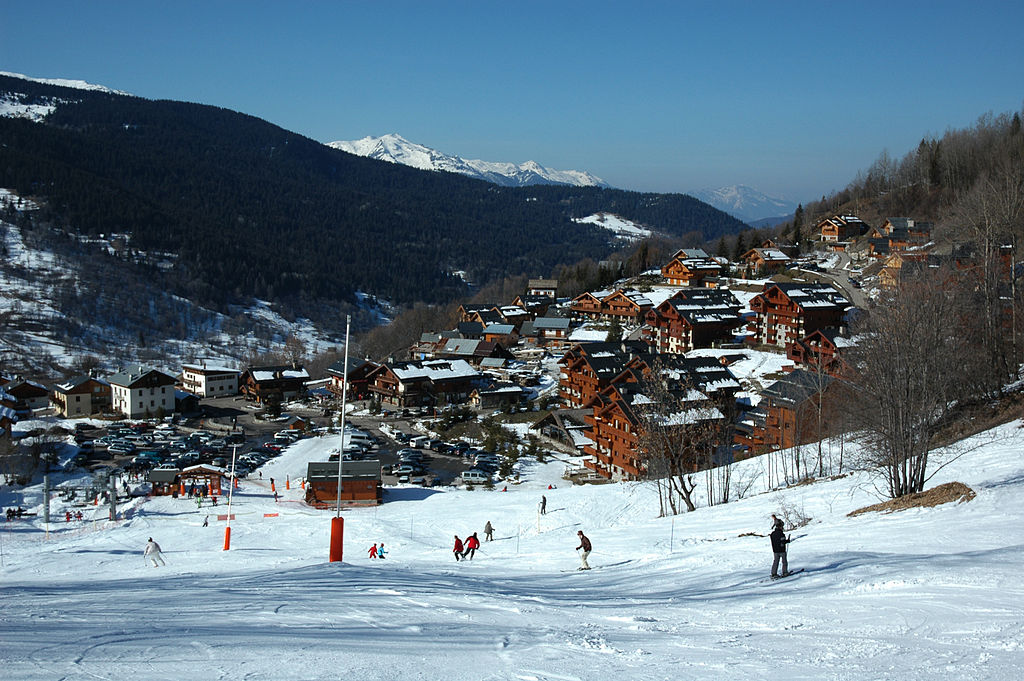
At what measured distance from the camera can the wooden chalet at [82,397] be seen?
169ft

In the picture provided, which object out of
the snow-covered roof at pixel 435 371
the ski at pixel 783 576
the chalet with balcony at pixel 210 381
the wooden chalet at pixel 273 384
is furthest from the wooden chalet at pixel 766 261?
the ski at pixel 783 576

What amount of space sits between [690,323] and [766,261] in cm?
2437

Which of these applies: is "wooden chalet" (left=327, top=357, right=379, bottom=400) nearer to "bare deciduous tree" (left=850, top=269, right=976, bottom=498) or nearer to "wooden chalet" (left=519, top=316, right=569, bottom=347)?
"wooden chalet" (left=519, top=316, right=569, bottom=347)

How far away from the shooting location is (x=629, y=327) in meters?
64.6

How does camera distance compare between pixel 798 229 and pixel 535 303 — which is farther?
pixel 798 229

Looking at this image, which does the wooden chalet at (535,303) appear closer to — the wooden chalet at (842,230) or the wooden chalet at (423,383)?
the wooden chalet at (423,383)

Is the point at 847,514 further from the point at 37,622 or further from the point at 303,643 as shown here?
the point at 37,622

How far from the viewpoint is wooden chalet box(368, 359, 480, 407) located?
53719 mm

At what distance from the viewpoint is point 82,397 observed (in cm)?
5206

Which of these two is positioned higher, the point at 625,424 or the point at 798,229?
the point at 798,229

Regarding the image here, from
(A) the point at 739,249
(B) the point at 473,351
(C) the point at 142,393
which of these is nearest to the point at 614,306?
(B) the point at 473,351

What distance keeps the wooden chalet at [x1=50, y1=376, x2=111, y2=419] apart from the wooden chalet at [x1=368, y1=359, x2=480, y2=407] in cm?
1937

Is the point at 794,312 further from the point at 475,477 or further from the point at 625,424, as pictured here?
the point at 475,477

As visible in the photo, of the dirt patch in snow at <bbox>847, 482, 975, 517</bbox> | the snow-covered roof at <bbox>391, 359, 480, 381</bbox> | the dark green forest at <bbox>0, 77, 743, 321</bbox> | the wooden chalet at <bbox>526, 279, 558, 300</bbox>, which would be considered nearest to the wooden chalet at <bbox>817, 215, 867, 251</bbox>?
the wooden chalet at <bbox>526, 279, 558, 300</bbox>
